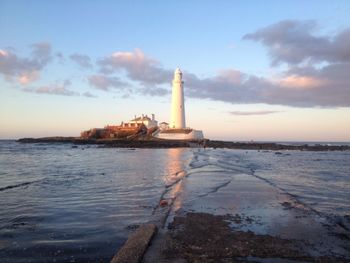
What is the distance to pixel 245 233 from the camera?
825 cm

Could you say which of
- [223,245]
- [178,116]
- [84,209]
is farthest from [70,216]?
[178,116]

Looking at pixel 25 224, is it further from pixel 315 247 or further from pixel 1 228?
pixel 315 247

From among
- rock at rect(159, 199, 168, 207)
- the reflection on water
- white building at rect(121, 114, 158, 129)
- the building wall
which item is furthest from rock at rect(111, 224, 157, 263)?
white building at rect(121, 114, 158, 129)

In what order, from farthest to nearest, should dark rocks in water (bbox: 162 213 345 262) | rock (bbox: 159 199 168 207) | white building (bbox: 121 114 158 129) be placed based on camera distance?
white building (bbox: 121 114 158 129), rock (bbox: 159 199 168 207), dark rocks in water (bbox: 162 213 345 262)

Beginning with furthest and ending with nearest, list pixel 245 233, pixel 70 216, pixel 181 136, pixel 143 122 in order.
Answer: pixel 143 122
pixel 181 136
pixel 70 216
pixel 245 233

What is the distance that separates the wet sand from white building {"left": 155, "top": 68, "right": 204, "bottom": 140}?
60531 millimetres

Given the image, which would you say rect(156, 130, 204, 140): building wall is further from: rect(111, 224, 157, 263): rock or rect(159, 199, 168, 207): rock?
rect(111, 224, 157, 263): rock

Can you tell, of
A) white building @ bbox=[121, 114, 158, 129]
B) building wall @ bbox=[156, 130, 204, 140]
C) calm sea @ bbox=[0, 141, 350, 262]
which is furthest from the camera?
white building @ bbox=[121, 114, 158, 129]

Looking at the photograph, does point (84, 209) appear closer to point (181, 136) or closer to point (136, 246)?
point (136, 246)

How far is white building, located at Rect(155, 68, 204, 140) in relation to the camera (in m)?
73.9

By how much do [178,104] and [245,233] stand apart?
66.1 meters

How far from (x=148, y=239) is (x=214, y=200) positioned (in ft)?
19.2

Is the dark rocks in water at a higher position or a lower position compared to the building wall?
lower

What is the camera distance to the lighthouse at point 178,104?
73.9 metres
